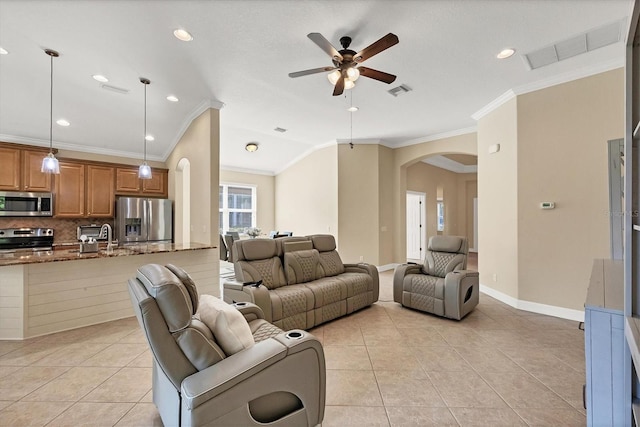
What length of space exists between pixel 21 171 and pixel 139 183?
1.68 metres

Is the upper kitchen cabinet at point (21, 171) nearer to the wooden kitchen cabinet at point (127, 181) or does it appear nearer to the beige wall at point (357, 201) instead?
the wooden kitchen cabinet at point (127, 181)

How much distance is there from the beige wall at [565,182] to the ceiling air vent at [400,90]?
1.60 m

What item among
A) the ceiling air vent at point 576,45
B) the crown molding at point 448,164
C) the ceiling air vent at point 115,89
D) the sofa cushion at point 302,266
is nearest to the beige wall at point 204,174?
the ceiling air vent at point 115,89

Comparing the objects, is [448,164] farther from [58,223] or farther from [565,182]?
[58,223]

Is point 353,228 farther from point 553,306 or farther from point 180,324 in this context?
point 180,324

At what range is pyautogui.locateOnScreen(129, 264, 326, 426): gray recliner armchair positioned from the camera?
4.14ft

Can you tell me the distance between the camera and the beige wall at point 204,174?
13.6 feet

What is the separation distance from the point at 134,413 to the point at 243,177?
6729 millimetres

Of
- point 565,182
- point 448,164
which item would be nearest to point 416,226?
point 448,164

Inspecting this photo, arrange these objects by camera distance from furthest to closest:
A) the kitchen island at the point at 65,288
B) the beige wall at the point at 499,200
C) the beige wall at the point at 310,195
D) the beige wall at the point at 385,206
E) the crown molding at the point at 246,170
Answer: the crown molding at the point at 246,170 < the beige wall at the point at 310,195 < the beige wall at the point at 385,206 < the beige wall at the point at 499,200 < the kitchen island at the point at 65,288

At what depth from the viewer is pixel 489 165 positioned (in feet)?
14.7

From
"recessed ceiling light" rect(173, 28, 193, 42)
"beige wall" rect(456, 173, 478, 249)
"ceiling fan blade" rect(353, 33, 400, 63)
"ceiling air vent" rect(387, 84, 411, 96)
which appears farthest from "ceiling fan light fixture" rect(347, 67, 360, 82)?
"beige wall" rect(456, 173, 478, 249)

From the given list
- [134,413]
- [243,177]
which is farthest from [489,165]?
[243,177]

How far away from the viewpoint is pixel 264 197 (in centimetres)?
850
